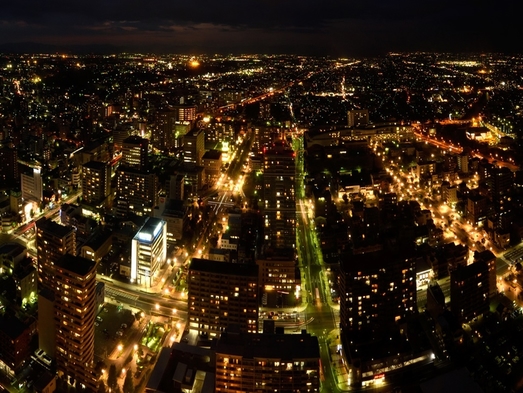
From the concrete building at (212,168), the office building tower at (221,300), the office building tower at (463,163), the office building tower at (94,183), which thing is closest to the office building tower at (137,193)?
the office building tower at (94,183)

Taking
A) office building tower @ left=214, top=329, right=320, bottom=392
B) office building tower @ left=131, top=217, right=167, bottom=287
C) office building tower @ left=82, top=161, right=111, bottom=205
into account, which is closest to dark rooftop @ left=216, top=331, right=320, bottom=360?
office building tower @ left=214, top=329, right=320, bottom=392

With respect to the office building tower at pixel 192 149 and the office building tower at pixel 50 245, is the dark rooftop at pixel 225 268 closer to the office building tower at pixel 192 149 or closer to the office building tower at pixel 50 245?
the office building tower at pixel 50 245

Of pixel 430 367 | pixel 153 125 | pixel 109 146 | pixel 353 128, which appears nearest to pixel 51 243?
pixel 430 367

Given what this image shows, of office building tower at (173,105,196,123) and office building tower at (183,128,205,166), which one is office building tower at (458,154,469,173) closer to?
office building tower at (183,128,205,166)

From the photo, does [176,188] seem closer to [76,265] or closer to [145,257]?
[145,257]

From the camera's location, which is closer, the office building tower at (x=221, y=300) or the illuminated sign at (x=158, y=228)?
the office building tower at (x=221, y=300)

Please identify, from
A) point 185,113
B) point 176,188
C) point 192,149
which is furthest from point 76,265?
point 185,113
